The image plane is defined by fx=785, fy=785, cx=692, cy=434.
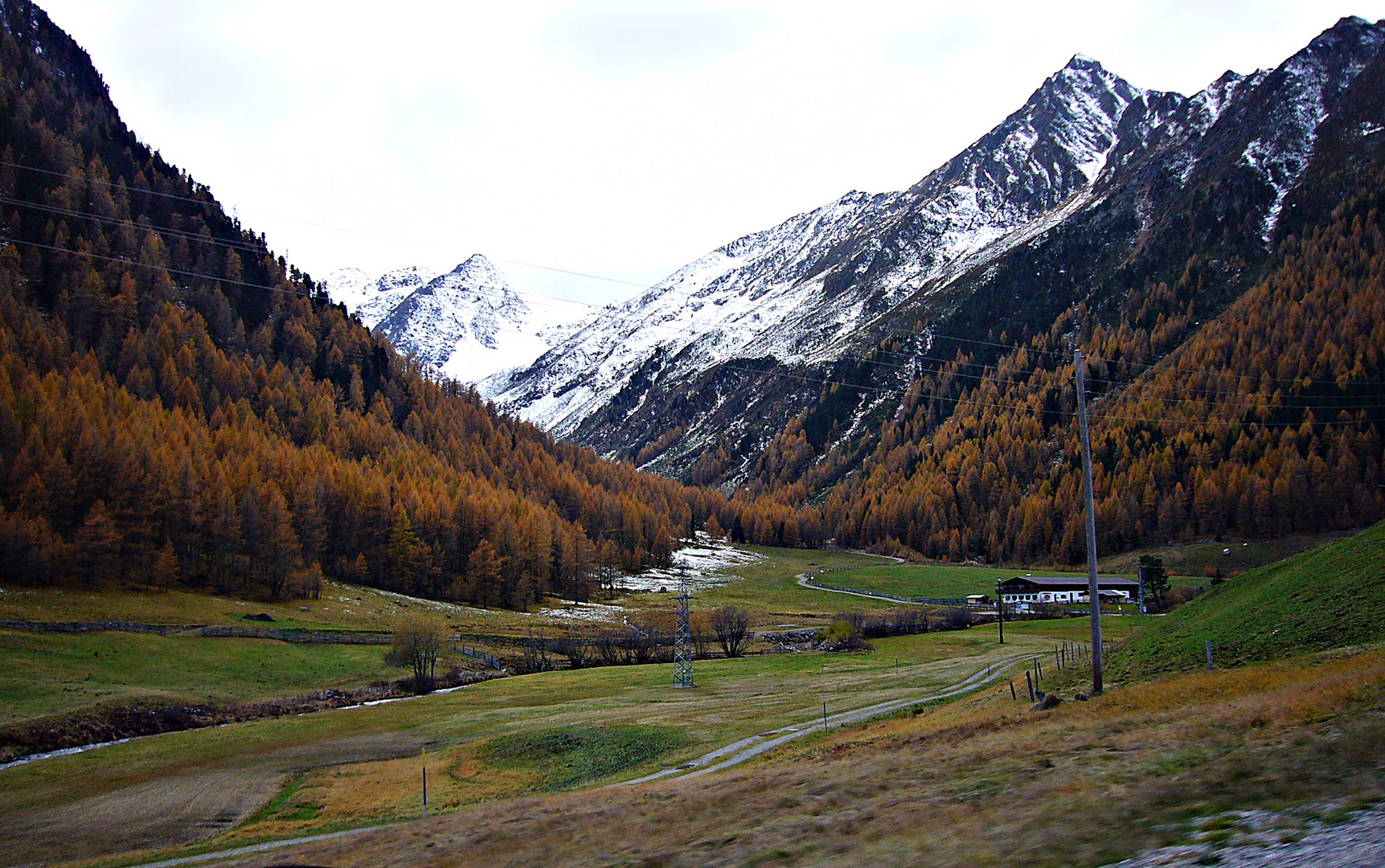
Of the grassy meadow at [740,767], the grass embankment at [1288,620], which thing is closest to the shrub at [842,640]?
the grassy meadow at [740,767]

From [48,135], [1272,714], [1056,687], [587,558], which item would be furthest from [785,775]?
[48,135]

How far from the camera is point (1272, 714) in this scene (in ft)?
55.2

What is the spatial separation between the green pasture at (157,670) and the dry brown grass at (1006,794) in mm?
41232

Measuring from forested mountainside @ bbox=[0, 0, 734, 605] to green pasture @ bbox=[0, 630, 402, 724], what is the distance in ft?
84.7

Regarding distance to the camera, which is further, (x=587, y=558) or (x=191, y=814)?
(x=587, y=558)

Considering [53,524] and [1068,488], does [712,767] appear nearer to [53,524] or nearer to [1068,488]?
[53,524]

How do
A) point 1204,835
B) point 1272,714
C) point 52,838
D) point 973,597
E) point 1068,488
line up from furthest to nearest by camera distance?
point 1068,488 → point 973,597 → point 52,838 → point 1272,714 → point 1204,835

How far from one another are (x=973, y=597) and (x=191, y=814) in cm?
12495

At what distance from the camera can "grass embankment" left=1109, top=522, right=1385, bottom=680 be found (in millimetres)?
27094

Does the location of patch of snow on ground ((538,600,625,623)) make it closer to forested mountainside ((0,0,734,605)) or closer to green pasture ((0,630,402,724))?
forested mountainside ((0,0,734,605))

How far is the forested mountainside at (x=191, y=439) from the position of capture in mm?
96312

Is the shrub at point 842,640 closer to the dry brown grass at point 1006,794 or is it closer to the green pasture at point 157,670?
the green pasture at point 157,670

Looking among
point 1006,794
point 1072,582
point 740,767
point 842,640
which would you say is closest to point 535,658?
point 842,640

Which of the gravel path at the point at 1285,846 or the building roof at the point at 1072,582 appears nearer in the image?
the gravel path at the point at 1285,846
